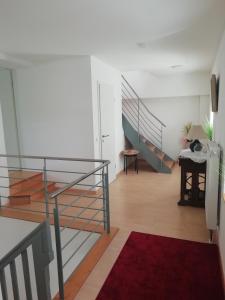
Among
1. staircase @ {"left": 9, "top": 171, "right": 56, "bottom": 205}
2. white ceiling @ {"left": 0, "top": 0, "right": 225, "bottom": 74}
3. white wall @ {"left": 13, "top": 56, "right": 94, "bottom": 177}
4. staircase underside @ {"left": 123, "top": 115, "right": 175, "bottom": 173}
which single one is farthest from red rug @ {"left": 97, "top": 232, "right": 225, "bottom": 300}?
staircase underside @ {"left": 123, "top": 115, "right": 175, "bottom": 173}

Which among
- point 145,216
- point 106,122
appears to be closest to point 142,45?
point 106,122

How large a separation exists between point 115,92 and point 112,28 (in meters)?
2.51

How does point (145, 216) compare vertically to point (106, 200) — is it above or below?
below

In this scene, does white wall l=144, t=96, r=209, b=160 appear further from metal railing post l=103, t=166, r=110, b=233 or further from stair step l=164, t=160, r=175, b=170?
metal railing post l=103, t=166, r=110, b=233

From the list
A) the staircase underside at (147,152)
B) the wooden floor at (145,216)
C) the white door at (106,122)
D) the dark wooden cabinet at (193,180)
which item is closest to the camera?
the wooden floor at (145,216)

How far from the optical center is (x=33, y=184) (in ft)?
14.0

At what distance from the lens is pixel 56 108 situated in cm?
425

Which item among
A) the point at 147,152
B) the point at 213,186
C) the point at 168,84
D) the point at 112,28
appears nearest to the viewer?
the point at 213,186

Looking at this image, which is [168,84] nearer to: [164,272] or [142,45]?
[142,45]

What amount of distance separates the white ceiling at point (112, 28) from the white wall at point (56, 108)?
0.35 meters

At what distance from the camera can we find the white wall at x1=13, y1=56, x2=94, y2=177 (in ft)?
13.2

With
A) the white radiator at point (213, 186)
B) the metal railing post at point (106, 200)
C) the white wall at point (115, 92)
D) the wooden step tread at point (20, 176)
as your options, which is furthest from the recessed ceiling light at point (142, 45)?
the wooden step tread at point (20, 176)

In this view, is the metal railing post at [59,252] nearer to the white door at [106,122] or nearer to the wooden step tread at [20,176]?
the wooden step tread at [20,176]

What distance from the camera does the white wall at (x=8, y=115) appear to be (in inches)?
174
